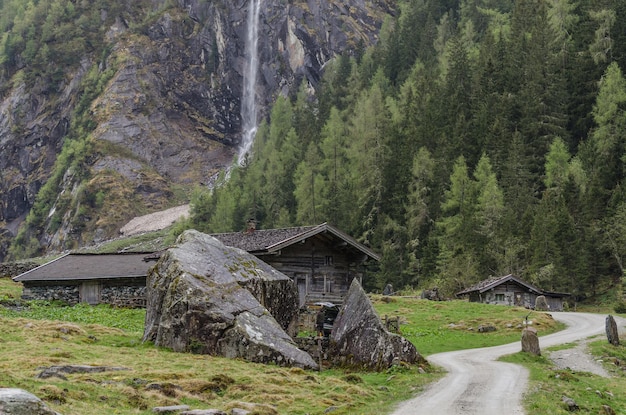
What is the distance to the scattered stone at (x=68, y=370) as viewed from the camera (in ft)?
54.5

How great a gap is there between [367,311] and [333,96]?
353 ft

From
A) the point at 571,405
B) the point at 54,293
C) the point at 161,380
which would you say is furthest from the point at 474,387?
the point at 54,293

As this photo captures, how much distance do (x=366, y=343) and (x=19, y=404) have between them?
14.6 meters

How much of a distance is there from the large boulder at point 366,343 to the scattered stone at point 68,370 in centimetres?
841

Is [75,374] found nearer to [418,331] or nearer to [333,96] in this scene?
[418,331]

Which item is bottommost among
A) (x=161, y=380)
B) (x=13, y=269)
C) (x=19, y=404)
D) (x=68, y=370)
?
(x=161, y=380)

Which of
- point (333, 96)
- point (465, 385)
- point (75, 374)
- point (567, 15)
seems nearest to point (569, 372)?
point (465, 385)

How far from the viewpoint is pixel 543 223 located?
2672 inches

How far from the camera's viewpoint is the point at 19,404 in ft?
35.2

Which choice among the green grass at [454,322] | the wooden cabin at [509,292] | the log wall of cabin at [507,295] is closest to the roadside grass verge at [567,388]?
the green grass at [454,322]

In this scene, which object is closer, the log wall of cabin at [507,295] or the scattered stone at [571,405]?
the scattered stone at [571,405]

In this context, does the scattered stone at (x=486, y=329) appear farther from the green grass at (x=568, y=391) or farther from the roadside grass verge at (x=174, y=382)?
the roadside grass verge at (x=174, y=382)

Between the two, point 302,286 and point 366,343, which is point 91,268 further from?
point 366,343

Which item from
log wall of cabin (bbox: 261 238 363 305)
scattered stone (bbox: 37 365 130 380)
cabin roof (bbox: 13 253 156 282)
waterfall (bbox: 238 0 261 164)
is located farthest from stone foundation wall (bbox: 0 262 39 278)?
waterfall (bbox: 238 0 261 164)
